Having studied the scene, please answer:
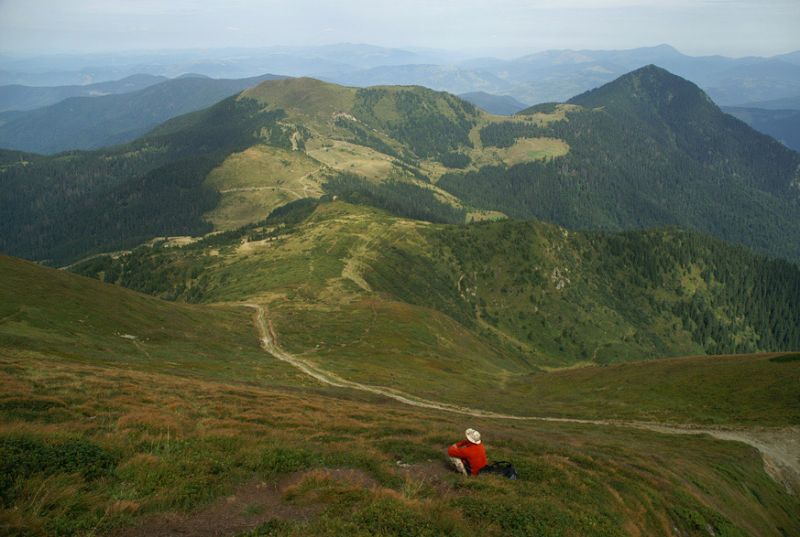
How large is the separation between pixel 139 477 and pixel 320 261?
14219cm

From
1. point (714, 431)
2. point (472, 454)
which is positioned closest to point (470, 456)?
point (472, 454)

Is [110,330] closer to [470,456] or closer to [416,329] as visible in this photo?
[416,329]

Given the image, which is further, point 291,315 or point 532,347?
point 532,347

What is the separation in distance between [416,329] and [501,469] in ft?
295

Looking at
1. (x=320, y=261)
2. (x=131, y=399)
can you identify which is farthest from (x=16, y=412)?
(x=320, y=261)

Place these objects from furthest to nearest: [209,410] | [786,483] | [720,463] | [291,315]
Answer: [291,315] < [786,483] < [720,463] < [209,410]

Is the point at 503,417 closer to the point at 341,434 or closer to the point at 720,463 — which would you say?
the point at 720,463

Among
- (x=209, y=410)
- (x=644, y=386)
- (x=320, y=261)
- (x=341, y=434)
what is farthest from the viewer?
(x=320, y=261)

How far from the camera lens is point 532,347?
18425cm

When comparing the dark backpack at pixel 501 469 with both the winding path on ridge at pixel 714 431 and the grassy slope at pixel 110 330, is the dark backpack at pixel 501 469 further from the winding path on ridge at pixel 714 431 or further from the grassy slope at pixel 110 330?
the grassy slope at pixel 110 330

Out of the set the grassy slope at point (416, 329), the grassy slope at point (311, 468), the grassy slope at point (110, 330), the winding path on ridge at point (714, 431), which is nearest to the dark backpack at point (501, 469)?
the grassy slope at point (311, 468)

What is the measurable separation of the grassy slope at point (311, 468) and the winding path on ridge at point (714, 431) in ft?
9.84

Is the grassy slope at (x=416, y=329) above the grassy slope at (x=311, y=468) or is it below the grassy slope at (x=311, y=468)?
below

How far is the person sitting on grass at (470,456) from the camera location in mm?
20859
